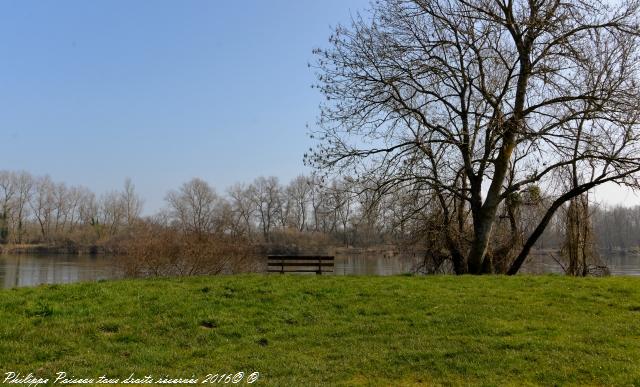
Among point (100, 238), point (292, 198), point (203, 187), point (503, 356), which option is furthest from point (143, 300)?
point (292, 198)

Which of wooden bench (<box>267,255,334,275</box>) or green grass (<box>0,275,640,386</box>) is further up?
wooden bench (<box>267,255,334,275</box>)

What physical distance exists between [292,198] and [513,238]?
Result: 200ft

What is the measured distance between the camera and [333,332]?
8.16 metres

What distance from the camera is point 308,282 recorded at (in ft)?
40.7

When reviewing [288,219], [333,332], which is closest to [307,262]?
[333,332]

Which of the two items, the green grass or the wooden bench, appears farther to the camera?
the wooden bench

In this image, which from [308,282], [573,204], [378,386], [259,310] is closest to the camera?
[378,386]

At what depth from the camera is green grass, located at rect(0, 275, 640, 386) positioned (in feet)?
20.5

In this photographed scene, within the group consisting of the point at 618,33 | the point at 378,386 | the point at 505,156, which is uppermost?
the point at 618,33

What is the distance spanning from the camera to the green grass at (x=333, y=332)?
626 cm

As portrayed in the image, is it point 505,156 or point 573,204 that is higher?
point 505,156

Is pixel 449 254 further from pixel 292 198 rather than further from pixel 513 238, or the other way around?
pixel 292 198

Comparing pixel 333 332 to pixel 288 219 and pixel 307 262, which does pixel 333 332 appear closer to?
pixel 307 262

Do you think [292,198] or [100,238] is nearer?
[100,238]
